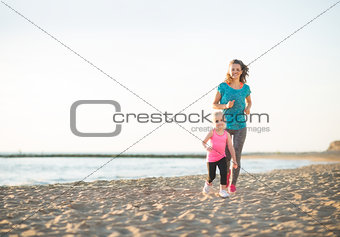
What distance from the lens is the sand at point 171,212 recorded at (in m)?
2.96

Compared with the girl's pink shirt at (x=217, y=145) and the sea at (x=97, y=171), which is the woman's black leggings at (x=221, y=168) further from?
the sea at (x=97, y=171)

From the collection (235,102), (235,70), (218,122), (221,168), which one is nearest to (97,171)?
(221,168)

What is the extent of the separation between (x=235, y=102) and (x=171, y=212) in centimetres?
196

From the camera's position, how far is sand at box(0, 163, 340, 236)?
2963 millimetres

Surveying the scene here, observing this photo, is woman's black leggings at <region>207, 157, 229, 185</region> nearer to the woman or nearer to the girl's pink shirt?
the girl's pink shirt

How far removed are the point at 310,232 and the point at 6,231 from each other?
3.08 m

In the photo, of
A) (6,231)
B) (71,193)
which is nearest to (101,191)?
(71,193)

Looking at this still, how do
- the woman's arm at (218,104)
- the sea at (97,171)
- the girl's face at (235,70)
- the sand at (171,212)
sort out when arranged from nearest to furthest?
the sand at (171,212) < the woman's arm at (218,104) < the girl's face at (235,70) < the sea at (97,171)

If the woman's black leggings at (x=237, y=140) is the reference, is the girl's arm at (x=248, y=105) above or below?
above

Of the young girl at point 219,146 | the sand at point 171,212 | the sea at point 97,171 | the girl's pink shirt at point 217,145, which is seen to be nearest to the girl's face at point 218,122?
the young girl at point 219,146

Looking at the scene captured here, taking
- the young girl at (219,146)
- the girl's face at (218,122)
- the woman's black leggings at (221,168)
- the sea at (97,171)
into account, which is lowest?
the sea at (97,171)

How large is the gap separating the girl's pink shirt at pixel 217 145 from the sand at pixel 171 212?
65 cm

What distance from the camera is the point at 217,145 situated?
4480 millimetres

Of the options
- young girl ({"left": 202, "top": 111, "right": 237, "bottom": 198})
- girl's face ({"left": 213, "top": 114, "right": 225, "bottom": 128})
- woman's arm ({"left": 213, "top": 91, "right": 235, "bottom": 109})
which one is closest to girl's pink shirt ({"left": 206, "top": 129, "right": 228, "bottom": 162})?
young girl ({"left": 202, "top": 111, "right": 237, "bottom": 198})
